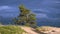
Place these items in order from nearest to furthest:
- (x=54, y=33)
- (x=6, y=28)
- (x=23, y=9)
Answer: (x=54, y=33) → (x=6, y=28) → (x=23, y=9)

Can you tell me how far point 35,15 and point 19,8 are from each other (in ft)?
5.82

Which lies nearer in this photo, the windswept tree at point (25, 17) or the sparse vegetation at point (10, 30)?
the sparse vegetation at point (10, 30)

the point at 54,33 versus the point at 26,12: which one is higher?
the point at 26,12

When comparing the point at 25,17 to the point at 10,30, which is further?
the point at 25,17

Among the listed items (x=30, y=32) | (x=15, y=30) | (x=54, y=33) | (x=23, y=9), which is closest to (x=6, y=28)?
(x=15, y=30)

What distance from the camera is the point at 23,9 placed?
23.2 metres

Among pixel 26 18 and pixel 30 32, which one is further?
pixel 26 18

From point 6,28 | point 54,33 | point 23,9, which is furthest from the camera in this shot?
point 23,9

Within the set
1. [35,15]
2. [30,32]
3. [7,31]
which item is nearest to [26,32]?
[30,32]

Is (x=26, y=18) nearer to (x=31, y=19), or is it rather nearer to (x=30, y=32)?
(x=31, y=19)

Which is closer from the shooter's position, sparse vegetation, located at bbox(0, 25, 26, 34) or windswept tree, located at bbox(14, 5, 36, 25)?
sparse vegetation, located at bbox(0, 25, 26, 34)

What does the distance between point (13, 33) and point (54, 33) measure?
2.38 meters

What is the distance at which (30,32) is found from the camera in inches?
591

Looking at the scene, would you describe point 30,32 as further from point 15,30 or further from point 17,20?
point 17,20
